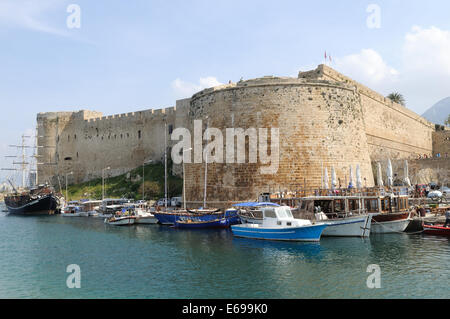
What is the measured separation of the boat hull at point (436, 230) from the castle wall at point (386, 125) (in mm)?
13524

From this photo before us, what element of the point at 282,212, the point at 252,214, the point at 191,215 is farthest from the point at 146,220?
the point at 282,212

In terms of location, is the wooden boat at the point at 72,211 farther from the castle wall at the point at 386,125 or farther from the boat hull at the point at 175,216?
the castle wall at the point at 386,125

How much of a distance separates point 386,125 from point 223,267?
30.1 m

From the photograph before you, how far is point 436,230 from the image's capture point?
59.4 ft

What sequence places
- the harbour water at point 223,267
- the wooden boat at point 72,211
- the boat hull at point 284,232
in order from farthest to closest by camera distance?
the wooden boat at point 72,211 < the boat hull at point 284,232 < the harbour water at point 223,267

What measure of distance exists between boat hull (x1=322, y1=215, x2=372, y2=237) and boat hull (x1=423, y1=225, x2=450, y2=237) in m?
2.69

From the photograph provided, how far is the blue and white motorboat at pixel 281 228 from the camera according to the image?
17391mm

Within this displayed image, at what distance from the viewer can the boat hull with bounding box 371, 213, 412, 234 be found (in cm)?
1912

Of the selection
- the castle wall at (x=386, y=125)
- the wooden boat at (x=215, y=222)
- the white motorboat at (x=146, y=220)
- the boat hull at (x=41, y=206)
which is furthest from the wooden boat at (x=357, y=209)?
the boat hull at (x=41, y=206)

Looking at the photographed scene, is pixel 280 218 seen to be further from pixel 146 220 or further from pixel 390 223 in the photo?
pixel 146 220

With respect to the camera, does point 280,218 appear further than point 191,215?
No

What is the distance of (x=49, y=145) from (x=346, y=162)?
37.5 meters
